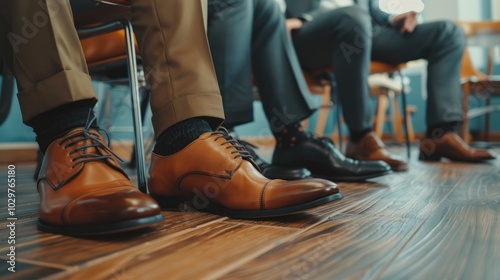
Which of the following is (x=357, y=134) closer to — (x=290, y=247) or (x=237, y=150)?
(x=237, y=150)

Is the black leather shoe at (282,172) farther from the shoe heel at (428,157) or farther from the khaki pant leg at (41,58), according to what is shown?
the shoe heel at (428,157)

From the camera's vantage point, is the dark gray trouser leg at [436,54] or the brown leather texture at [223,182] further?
the dark gray trouser leg at [436,54]

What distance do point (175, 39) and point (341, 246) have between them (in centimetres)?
36

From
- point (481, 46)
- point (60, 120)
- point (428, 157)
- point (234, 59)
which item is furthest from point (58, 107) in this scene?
point (481, 46)

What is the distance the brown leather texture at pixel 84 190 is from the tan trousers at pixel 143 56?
0.06 metres

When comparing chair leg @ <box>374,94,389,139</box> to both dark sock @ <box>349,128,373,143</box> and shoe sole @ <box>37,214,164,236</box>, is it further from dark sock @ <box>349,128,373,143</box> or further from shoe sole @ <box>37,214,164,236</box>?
shoe sole @ <box>37,214,164,236</box>

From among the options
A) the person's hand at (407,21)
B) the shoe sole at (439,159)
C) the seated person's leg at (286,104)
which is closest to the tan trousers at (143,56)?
the seated person's leg at (286,104)

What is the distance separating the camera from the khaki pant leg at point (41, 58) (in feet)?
1.62

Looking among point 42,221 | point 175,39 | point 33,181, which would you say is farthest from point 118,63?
point 42,221

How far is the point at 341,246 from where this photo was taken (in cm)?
42

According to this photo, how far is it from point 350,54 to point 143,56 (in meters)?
0.78

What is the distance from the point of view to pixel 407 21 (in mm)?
1465

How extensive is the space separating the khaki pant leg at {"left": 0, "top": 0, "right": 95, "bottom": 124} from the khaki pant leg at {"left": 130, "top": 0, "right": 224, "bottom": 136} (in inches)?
4.2

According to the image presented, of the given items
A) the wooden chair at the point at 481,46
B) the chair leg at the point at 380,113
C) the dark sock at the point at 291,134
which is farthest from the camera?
the chair leg at the point at 380,113
